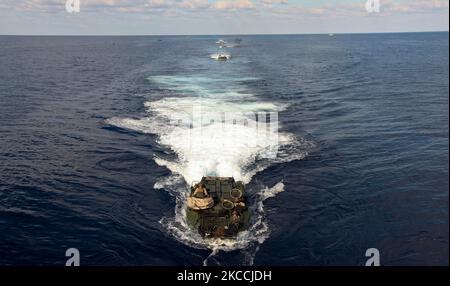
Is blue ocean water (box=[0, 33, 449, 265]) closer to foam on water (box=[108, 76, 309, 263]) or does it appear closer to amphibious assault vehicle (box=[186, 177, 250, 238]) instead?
foam on water (box=[108, 76, 309, 263])

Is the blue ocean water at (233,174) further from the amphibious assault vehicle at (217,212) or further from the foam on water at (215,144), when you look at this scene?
the amphibious assault vehicle at (217,212)

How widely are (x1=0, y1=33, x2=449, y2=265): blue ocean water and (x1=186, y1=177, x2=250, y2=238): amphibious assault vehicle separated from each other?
1101mm

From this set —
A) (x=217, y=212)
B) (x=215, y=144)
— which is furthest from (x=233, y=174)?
(x=217, y=212)

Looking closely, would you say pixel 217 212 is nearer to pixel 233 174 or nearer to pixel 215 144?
pixel 233 174

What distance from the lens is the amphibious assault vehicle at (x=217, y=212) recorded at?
3941cm

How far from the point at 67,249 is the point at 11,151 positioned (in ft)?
99.0

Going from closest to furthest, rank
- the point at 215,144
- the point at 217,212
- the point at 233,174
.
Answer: the point at 217,212, the point at 233,174, the point at 215,144

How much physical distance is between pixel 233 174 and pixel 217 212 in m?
13.4

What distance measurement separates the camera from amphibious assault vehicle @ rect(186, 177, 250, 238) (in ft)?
129

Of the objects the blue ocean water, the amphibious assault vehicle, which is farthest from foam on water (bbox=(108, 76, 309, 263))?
the amphibious assault vehicle

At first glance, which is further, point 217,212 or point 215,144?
point 215,144

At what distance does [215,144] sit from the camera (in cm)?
6350

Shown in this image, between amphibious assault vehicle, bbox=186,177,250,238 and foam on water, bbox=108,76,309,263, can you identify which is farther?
foam on water, bbox=108,76,309,263

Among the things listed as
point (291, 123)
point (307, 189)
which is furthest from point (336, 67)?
point (307, 189)
